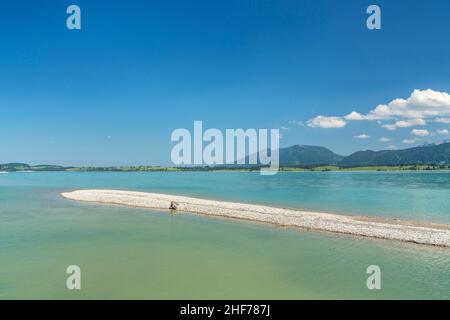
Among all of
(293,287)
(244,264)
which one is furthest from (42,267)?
(293,287)

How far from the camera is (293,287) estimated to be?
1405 centimetres
